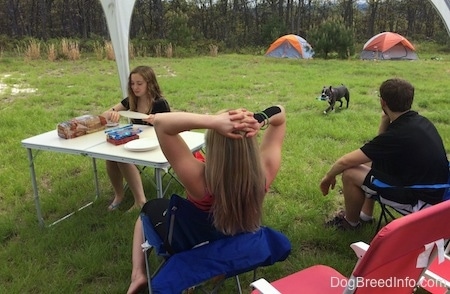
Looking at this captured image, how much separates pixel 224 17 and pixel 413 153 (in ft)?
76.0

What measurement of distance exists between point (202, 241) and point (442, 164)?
4.68 ft

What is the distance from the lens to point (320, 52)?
13703mm

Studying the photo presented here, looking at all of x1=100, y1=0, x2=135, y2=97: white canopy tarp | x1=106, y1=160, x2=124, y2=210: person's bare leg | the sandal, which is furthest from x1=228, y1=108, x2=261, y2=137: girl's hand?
x1=100, y1=0, x2=135, y2=97: white canopy tarp

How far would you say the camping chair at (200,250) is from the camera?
5.00ft

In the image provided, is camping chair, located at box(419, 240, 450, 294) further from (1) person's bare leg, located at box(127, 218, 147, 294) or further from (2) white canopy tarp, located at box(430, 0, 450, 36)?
(2) white canopy tarp, located at box(430, 0, 450, 36)

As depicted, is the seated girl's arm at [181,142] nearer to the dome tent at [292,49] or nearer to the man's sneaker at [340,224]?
the man's sneaker at [340,224]

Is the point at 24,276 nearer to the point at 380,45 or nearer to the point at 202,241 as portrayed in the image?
the point at 202,241

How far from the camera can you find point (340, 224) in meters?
2.78

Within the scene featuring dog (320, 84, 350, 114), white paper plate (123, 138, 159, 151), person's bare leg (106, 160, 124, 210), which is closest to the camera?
white paper plate (123, 138, 159, 151)

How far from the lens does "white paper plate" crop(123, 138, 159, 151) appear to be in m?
2.37

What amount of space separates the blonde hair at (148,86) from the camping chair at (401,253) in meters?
1.98

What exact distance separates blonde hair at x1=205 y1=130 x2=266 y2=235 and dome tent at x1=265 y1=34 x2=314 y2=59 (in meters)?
13.1

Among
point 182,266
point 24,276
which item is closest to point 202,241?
point 182,266

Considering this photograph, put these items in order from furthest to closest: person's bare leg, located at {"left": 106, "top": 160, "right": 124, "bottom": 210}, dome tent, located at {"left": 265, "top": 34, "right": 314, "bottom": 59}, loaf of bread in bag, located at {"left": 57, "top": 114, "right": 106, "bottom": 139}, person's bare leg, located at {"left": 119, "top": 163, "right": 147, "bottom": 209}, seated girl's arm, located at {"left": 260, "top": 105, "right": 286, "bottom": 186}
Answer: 1. dome tent, located at {"left": 265, "top": 34, "right": 314, "bottom": 59}
2. person's bare leg, located at {"left": 106, "top": 160, "right": 124, "bottom": 210}
3. person's bare leg, located at {"left": 119, "top": 163, "right": 147, "bottom": 209}
4. loaf of bread in bag, located at {"left": 57, "top": 114, "right": 106, "bottom": 139}
5. seated girl's arm, located at {"left": 260, "top": 105, "right": 286, "bottom": 186}
